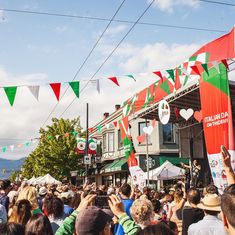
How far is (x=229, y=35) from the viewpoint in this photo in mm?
9492

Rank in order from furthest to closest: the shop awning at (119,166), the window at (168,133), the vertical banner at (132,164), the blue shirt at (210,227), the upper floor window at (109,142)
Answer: the upper floor window at (109,142) < the shop awning at (119,166) < the window at (168,133) < the vertical banner at (132,164) < the blue shirt at (210,227)

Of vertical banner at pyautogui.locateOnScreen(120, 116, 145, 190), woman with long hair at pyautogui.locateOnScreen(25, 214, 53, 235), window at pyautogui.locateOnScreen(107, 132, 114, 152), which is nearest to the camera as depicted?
woman with long hair at pyautogui.locateOnScreen(25, 214, 53, 235)

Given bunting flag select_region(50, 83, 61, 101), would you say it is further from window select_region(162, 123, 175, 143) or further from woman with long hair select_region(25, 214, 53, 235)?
window select_region(162, 123, 175, 143)

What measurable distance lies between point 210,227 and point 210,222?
Result: 2.4 inches

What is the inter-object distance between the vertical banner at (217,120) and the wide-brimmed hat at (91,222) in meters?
5.59

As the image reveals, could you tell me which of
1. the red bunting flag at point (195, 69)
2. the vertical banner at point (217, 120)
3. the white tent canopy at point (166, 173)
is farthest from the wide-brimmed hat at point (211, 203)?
the white tent canopy at point (166, 173)

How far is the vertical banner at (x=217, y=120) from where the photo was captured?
8.24 meters

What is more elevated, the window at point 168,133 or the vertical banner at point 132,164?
the window at point 168,133

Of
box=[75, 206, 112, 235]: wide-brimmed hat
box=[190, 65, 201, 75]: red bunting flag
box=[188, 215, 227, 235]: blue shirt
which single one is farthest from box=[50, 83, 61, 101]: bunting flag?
box=[75, 206, 112, 235]: wide-brimmed hat

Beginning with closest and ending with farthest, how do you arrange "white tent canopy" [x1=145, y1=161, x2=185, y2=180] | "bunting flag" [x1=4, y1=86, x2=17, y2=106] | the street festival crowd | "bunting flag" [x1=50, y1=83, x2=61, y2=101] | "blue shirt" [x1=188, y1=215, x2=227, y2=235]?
the street festival crowd < "blue shirt" [x1=188, y1=215, x2=227, y2=235] < "bunting flag" [x1=4, y1=86, x2=17, y2=106] < "bunting flag" [x1=50, y1=83, x2=61, y2=101] < "white tent canopy" [x1=145, y1=161, x2=185, y2=180]

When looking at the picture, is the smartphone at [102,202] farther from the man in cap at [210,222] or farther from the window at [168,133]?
the window at [168,133]

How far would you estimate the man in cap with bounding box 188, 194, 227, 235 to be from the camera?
12.8 feet

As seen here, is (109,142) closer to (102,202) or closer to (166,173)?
(166,173)

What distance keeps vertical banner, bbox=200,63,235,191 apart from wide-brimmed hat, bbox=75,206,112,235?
5.59m
